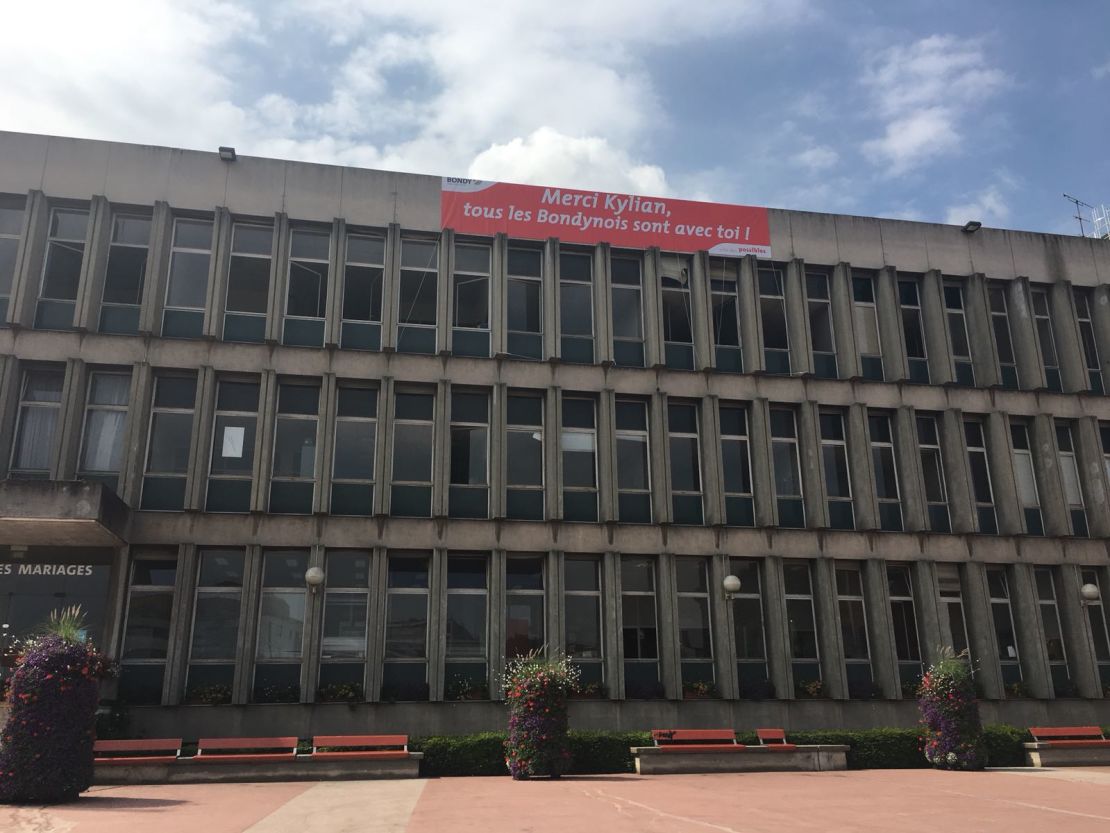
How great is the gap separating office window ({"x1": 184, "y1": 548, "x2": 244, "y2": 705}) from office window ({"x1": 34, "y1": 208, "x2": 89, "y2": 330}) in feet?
25.2

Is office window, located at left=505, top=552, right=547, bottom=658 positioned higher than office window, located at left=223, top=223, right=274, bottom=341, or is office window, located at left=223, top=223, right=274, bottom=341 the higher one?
office window, located at left=223, top=223, right=274, bottom=341

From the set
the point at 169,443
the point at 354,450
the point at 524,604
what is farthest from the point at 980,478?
the point at 169,443

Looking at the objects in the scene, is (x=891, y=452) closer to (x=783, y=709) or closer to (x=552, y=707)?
(x=783, y=709)

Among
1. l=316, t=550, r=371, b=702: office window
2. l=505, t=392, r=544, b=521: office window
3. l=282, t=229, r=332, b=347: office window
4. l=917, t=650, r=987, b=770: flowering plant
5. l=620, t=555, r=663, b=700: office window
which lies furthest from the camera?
l=282, t=229, r=332, b=347: office window

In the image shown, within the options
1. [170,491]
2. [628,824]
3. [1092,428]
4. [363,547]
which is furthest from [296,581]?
[1092,428]

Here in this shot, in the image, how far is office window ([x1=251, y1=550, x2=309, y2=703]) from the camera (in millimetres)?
23922

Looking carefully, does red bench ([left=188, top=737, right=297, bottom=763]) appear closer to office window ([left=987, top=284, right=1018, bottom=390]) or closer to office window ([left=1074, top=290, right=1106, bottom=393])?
office window ([left=987, top=284, right=1018, bottom=390])

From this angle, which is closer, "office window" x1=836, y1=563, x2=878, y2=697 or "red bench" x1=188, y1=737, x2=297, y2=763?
"red bench" x1=188, y1=737, x2=297, y2=763

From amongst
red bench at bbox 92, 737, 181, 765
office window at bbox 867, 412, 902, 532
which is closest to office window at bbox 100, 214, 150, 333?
red bench at bbox 92, 737, 181, 765

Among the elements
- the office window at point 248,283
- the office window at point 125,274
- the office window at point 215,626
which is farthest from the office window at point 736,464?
the office window at point 125,274

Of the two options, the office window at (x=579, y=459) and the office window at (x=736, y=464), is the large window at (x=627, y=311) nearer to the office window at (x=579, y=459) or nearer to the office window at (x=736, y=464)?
the office window at (x=579, y=459)

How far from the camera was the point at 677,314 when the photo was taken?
2914cm

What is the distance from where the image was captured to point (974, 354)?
30672 mm

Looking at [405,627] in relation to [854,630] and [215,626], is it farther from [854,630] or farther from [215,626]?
[854,630]
